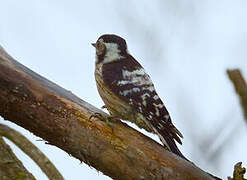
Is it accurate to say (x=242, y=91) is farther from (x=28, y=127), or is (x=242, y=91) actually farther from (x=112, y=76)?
(x=112, y=76)

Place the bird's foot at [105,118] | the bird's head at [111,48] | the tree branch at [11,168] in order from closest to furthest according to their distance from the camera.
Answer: the tree branch at [11,168] < the bird's foot at [105,118] < the bird's head at [111,48]

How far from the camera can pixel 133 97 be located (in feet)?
11.5

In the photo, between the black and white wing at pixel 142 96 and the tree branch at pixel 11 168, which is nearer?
the tree branch at pixel 11 168

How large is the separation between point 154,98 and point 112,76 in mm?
389

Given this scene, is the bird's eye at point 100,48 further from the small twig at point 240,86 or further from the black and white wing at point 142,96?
the small twig at point 240,86

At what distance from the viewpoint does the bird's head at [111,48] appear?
4028 millimetres

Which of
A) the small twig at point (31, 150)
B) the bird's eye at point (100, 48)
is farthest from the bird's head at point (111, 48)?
the small twig at point (31, 150)

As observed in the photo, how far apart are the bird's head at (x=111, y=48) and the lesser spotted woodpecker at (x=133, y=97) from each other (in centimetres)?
2

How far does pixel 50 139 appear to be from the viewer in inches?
122

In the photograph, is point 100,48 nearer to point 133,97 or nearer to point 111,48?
point 111,48

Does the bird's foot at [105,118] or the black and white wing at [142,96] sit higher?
the black and white wing at [142,96]

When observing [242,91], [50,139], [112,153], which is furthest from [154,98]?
[242,91]

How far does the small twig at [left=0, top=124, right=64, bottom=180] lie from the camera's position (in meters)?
2.97

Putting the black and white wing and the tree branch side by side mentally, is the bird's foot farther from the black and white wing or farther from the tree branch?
the tree branch
